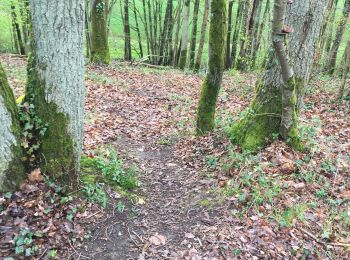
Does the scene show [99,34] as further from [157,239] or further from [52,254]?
[52,254]

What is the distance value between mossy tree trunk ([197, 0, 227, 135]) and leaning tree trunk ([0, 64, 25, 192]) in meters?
4.14

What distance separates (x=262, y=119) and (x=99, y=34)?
36.1 feet

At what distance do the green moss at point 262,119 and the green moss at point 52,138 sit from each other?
10.4 ft

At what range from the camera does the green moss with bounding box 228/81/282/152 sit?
561 centimetres

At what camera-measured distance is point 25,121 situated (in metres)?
3.80

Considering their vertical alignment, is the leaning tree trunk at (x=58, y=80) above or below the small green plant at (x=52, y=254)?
above

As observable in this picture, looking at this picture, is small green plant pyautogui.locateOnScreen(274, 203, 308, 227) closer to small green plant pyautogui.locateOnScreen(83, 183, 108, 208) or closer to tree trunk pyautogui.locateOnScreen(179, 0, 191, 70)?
small green plant pyautogui.locateOnScreen(83, 183, 108, 208)

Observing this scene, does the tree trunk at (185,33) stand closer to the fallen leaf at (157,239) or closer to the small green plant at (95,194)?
the small green plant at (95,194)

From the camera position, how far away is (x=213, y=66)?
6570mm

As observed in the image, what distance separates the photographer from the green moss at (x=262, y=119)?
5.61 m

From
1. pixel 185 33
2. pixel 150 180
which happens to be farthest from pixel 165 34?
pixel 150 180

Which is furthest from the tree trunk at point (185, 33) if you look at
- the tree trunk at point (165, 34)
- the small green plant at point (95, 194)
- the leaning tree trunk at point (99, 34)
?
the small green plant at point (95, 194)

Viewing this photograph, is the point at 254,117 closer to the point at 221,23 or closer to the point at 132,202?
the point at 221,23

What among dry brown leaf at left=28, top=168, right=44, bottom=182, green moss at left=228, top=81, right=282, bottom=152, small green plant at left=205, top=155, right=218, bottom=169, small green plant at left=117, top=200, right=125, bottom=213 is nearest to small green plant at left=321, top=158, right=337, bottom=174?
green moss at left=228, top=81, right=282, bottom=152
